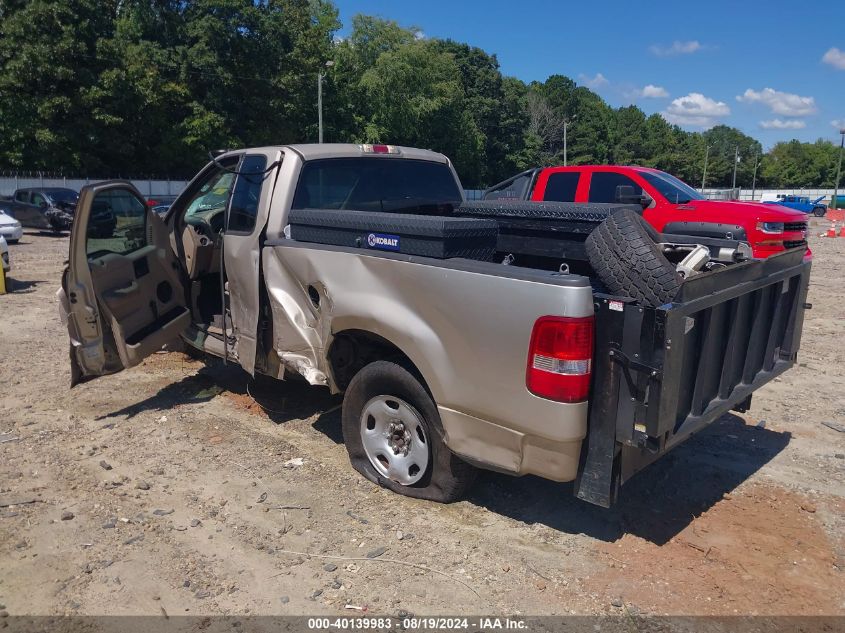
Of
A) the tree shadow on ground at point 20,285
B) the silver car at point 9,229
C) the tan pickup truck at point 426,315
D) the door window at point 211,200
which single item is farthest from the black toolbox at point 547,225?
the silver car at point 9,229

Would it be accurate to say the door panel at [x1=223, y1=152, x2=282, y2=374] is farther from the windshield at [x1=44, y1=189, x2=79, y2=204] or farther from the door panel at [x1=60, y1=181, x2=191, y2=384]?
the windshield at [x1=44, y1=189, x2=79, y2=204]

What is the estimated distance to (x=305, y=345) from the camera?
4.60m

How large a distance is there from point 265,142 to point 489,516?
41850 millimetres

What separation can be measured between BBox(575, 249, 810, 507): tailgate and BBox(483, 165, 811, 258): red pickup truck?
5.85m

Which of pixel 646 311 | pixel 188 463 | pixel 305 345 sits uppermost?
pixel 646 311

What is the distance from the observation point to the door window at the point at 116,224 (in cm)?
506

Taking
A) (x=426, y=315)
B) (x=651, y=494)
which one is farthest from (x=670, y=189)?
(x=426, y=315)

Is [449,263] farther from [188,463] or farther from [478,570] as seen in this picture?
[188,463]

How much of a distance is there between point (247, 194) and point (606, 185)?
7.07m

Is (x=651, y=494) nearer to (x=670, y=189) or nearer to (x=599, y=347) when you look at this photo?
(x=599, y=347)

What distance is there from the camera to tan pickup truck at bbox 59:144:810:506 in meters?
3.16

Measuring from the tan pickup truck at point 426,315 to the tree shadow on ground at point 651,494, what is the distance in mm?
549

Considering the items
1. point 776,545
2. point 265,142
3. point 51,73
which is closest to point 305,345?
point 776,545

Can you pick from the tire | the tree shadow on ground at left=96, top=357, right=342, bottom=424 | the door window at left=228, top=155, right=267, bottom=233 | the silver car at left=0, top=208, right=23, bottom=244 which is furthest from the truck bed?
the silver car at left=0, top=208, right=23, bottom=244
